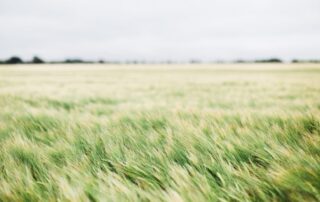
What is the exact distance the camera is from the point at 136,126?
248 centimetres

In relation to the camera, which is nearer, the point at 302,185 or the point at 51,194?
the point at 302,185

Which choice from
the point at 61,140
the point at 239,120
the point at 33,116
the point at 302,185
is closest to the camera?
the point at 302,185

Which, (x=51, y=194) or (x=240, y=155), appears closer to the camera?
(x=51, y=194)

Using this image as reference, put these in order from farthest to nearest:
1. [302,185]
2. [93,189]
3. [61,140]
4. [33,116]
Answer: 1. [33,116]
2. [61,140]
3. [93,189]
4. [302,185]

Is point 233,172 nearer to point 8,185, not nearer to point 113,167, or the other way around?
point 113,167

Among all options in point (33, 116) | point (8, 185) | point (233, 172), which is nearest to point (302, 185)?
point (233, 172)

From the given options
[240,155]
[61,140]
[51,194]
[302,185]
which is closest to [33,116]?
[61,140]

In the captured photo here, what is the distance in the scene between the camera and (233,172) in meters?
1.35

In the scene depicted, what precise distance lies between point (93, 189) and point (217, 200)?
51 centimetres

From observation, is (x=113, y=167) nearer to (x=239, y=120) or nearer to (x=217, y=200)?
(x=217, y=200)

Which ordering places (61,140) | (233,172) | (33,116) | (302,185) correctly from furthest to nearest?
(33,116)
(61,140)
(233,172)
(302,185)

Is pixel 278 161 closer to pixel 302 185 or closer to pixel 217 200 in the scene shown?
pixel 302 185

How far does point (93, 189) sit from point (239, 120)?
60.2 inches

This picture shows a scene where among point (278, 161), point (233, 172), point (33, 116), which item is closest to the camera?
point (233, 172)
